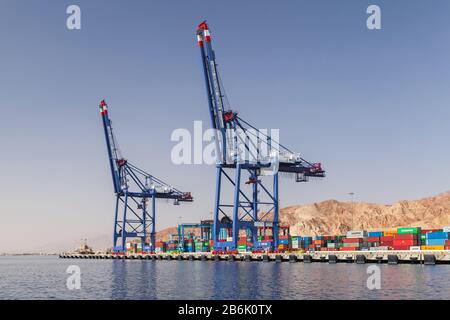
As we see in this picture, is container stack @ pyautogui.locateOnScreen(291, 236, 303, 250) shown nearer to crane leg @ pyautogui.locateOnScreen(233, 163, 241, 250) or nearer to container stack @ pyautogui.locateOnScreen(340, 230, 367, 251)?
container stack @ pyautogui.locateOnScreen(340, 230, 367, 251)

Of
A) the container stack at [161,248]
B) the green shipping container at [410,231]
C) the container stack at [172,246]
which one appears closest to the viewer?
the green shipping container at [410,231]

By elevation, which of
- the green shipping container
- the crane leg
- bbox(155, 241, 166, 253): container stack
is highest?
the crane leg

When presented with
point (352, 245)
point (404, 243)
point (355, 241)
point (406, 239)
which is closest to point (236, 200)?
point (355, 241)

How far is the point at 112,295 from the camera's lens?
148 feet

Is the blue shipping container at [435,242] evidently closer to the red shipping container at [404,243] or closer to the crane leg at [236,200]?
the red shipping container at [404,243]

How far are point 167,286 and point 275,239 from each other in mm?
55303

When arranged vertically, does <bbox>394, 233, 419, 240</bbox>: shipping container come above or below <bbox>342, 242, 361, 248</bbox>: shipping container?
above

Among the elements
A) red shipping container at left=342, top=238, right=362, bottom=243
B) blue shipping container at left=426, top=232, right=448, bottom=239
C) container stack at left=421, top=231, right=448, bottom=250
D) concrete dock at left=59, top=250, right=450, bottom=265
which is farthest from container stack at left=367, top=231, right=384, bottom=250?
concrete dock at left=59, top=250, right=450, bottom=265

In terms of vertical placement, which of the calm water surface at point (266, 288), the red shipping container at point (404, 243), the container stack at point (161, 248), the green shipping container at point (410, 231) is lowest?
the container stack at point (161, 248)

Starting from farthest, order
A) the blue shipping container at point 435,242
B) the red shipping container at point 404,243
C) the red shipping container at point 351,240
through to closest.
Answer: the red shipping container at point 351,240 < the red shipping container at point 404,243 < the blue shipping container at point 435,242

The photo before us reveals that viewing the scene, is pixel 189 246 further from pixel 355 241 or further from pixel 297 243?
pixel 355 241

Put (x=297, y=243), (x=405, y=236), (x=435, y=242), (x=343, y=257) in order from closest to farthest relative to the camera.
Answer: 1. (x=343, y=257)
2. (x=435, y=242)
3. (x=405, y=236)
4. (x=297, y=243)

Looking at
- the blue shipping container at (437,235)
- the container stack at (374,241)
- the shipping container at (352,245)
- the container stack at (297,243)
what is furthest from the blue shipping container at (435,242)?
the container stack at (297,243)
